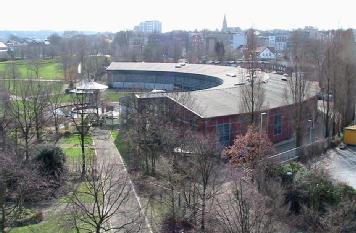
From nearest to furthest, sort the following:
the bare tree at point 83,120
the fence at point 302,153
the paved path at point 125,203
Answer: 1. the paved path at point 125,203
2. the bare tree at point 83,120
3. the fence at point 302,153

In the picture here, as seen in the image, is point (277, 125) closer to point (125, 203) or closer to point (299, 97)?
point (299, 97)

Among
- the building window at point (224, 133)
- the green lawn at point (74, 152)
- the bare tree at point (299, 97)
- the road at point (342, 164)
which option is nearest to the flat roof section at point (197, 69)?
the bare tree at point (299, 97)

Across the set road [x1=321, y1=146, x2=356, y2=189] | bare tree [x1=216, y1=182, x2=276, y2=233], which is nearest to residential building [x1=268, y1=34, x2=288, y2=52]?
road [x1=321, y1=146, x2=356, y2=189]

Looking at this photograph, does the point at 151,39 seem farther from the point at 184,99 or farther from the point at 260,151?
the point at 260,151

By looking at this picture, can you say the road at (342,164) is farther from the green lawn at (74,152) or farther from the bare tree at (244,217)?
the green lawn at (74,152)

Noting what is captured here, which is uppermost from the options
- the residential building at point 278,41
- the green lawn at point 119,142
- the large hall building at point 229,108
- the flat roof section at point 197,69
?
the residential building at point 278,41

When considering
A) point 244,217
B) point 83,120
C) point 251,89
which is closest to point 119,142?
point 83,120

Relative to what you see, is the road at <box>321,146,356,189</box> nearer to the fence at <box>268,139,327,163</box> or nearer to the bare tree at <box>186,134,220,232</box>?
the fence at <box>268,139,327,163</box>

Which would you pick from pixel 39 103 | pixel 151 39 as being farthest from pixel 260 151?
pixel 151 39
